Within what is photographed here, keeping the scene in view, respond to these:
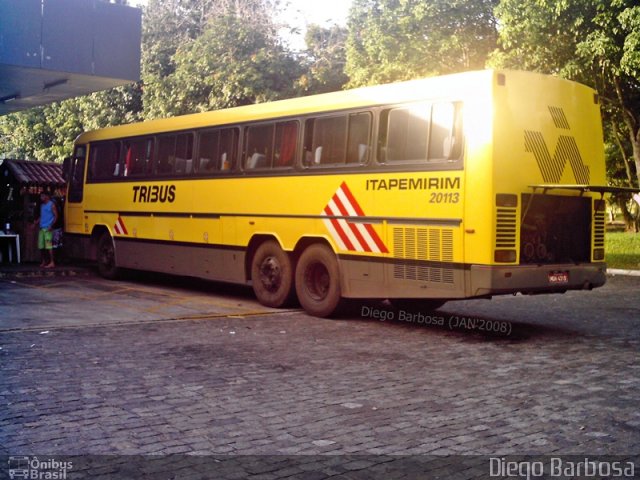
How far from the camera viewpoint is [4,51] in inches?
597

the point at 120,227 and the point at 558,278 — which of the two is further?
the point at 120,227

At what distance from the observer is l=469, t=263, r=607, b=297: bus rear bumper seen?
32.0ft

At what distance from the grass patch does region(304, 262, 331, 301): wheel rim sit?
12.6 metres

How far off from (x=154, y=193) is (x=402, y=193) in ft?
22.1

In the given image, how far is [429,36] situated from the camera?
2502cm

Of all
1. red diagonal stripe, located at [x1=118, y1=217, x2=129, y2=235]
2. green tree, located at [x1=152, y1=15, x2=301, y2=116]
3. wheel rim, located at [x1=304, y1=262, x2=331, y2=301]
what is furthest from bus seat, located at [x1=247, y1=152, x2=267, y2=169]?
green tree, located at [x1=152, y1=15, x2=301, y2=116]

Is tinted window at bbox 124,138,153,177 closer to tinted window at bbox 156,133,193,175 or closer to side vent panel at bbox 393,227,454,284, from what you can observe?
tinted window at bbox 156,133,193,175

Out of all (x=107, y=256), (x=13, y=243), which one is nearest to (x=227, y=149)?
(x=107, y=256)

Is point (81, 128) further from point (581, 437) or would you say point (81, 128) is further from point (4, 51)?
point (581, 437)

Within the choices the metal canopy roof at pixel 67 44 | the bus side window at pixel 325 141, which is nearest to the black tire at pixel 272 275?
the bus side window at pixel 325 141

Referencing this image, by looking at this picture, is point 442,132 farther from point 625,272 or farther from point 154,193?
point 625,272

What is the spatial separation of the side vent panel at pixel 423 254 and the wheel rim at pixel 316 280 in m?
1.63

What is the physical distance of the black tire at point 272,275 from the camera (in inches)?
505

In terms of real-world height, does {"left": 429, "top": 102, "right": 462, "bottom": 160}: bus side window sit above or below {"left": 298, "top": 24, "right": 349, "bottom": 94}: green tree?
below
